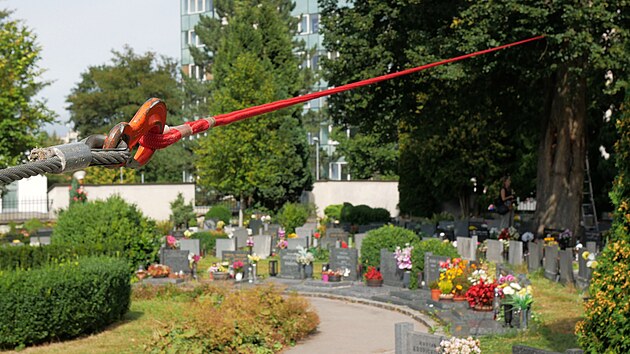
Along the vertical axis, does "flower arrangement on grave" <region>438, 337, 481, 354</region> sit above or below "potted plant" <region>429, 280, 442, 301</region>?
above

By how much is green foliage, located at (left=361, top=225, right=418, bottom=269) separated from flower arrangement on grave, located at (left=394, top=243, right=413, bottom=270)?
0.65m

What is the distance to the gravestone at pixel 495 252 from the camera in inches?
1014

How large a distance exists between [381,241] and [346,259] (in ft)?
3.72

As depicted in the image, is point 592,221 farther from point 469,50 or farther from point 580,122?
point 469,50

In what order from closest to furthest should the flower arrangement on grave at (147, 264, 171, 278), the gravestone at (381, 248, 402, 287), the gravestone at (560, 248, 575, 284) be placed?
1. the gravestone at (560, 248, 575, 284)
2. the gravestone at (381, 248, 402, 287)
3. the flower arrangement on grave at (147, 264, 171, 278)

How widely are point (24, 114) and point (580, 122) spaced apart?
19.8 meters

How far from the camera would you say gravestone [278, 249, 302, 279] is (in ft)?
81.2

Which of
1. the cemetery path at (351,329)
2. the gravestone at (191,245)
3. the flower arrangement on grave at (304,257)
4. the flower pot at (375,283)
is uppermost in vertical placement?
the gravestone at (191,245)

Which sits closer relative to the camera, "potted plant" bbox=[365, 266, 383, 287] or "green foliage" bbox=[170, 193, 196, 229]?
"potted plant" bbox=[365, 266, 383, 287]

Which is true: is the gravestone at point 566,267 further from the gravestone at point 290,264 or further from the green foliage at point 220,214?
the green foliage at point 220,214

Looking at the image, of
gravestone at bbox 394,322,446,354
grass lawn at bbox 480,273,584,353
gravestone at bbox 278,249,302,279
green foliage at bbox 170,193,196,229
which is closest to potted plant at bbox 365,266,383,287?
gravestone at bbox 278,249,302,279

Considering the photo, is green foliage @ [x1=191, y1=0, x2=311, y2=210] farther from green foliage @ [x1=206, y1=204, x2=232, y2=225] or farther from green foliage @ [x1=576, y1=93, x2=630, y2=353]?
green foliage @ [x1=576, y1=93, x2=630, y2=353]

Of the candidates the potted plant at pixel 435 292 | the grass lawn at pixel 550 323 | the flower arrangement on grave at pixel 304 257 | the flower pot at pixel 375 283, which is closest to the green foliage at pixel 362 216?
the flower arrangement on grave at pixel 304 257

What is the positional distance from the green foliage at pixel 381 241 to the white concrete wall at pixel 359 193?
31.5 metres
